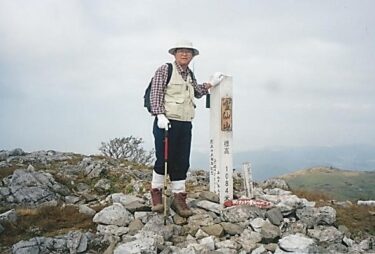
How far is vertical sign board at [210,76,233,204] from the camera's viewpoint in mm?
9977

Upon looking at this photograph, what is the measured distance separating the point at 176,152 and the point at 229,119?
1.43m

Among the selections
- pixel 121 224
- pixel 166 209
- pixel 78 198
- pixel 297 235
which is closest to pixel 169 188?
pixel 166 209

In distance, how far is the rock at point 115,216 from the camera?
8961 mm

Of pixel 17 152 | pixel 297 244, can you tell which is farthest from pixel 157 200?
pixel 17 152

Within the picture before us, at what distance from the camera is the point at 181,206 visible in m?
9.23

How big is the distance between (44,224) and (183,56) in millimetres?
3922

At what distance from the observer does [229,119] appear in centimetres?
1005

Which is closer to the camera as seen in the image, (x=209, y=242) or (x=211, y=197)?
(x=209, y=242)

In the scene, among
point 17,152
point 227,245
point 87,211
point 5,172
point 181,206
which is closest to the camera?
point 227,245

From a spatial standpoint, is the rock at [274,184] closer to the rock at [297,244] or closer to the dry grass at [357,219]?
the dry grass at [357,219]

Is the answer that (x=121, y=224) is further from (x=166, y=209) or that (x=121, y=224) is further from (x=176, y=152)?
(x=176, y=152)

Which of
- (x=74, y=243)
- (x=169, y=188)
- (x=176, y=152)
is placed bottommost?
Result: (x=74, y=243)

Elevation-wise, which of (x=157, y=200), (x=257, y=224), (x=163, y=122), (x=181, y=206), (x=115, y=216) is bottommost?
(x=257, y=224)

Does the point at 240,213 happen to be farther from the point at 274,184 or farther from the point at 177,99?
the point at 274,184
